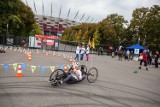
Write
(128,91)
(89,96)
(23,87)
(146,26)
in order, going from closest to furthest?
(89,96)
(23,87)
(128,91)
(146,26)

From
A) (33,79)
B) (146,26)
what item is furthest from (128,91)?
(146,26)

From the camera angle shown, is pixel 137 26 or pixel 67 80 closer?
pixel 67 80

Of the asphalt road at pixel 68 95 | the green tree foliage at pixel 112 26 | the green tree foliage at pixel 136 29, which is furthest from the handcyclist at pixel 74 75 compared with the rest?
the green tree foliage at pixel 112 26

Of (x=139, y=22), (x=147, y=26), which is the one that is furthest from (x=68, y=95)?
(x=139, y=22)

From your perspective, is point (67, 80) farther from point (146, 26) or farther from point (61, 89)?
point (146, 26)

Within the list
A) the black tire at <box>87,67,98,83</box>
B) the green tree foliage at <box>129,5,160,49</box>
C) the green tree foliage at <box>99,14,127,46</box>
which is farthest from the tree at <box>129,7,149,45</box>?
the black tire at <box>87,67,98,83</box>

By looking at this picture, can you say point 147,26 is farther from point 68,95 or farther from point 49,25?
point 49,25

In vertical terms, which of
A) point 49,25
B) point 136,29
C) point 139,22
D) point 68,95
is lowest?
point 68,95

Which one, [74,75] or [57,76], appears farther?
[74,75]

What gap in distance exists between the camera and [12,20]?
41156 millimetres

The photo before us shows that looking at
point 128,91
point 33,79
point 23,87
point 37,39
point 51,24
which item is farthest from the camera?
point 51,24

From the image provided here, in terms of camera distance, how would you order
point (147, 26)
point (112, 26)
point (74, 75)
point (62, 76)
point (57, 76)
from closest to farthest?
point (57, 76) < point (62, 76) < point (74, 75) < point (147, 26) < point (112, 26)

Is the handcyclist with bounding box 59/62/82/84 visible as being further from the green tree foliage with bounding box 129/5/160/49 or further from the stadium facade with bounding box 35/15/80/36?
the stadium facade with bounding box 35/15/80/36

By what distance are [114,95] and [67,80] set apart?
2.18m
